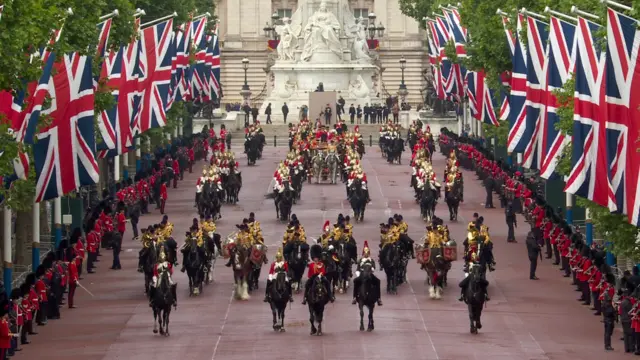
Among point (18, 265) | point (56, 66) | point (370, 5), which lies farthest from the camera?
point (370, 5)

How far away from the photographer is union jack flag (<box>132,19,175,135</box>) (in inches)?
2598

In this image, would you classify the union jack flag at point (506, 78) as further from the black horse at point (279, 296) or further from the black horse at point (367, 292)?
the black horse at point (279, 296)

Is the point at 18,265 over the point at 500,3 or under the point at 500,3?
under

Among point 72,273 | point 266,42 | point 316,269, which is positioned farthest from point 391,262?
point 266,42

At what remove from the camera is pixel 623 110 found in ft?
129

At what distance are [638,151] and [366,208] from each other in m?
33.1

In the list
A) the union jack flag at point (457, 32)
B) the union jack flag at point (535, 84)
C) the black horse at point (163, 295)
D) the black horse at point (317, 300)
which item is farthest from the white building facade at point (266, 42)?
the black horse at point (163, 295)

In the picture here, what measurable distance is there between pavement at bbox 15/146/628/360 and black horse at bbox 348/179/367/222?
505cm

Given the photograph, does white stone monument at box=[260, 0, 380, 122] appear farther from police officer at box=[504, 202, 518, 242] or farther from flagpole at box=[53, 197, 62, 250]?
flagpole at box=[53, 197, 62, 250]

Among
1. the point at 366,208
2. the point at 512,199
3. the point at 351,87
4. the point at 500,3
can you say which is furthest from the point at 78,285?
the point at 351,87

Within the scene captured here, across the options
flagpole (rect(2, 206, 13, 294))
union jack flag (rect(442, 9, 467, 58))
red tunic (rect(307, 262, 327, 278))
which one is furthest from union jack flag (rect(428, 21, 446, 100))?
red tunic (rect(307, 262, 327, 278))

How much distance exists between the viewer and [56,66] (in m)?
48.5

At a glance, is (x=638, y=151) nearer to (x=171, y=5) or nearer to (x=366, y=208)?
(x=366, y=208)

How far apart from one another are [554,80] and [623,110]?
12.4 m
